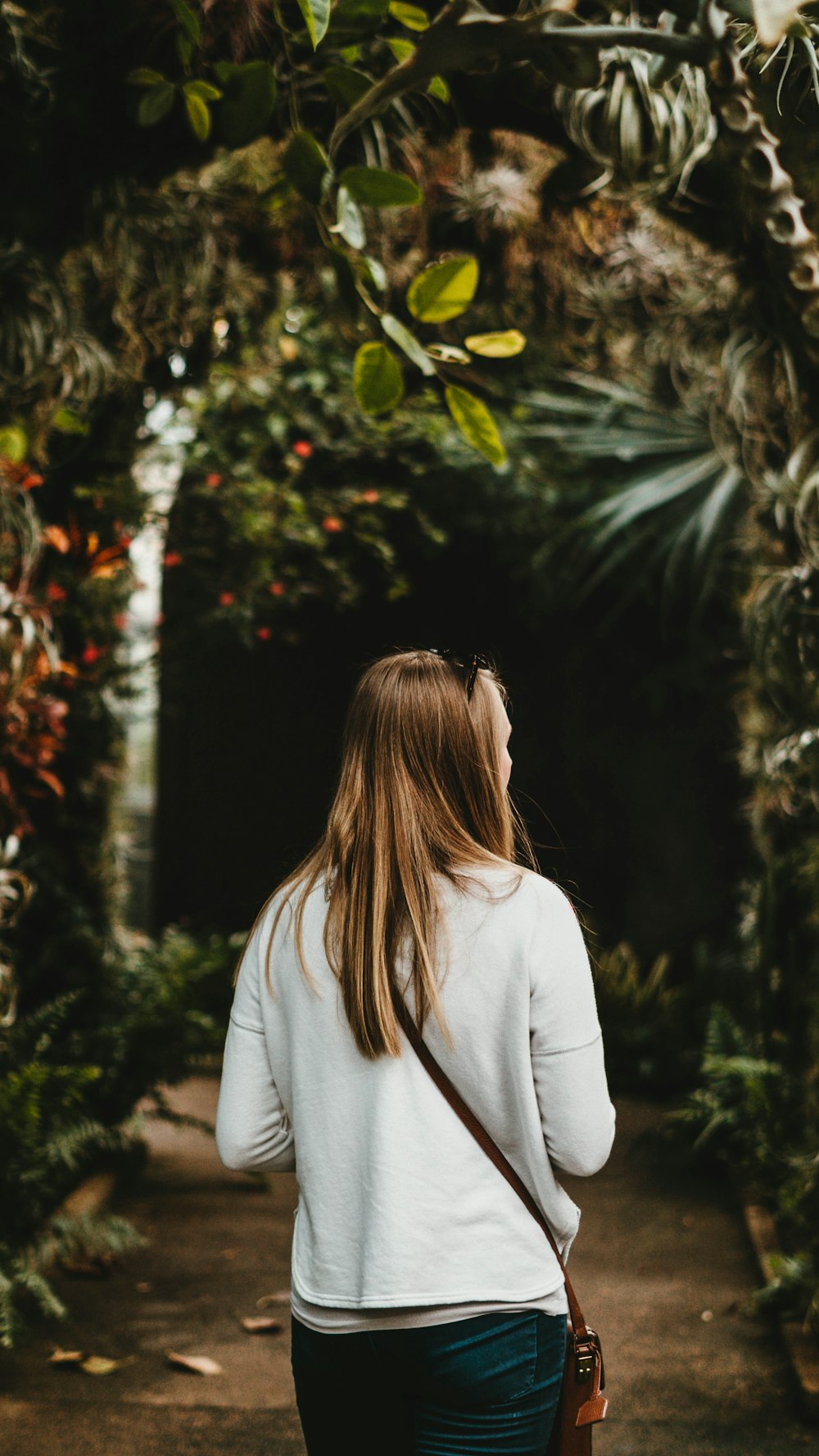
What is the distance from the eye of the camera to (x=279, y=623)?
7.27 m

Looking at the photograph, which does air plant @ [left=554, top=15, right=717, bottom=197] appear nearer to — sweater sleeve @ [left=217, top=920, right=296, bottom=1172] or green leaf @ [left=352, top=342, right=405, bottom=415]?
green leaf @ [left=352, top=342, right=405, bottom=415]

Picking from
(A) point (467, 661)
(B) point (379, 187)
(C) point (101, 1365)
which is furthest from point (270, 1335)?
(B) point (379, 187)

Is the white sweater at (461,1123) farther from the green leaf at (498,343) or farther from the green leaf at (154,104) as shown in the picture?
the green leaf at (154,104)

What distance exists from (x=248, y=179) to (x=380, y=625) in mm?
3162

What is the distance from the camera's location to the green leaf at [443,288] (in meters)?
1.91

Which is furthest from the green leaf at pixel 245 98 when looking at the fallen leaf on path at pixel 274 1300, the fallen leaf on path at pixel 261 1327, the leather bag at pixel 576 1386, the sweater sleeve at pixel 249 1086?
the fallen leaf on path at pixel 274 1300

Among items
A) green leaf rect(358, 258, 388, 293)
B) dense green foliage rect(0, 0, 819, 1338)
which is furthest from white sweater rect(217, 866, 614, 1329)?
green leaf rect(358, 258, 388, 293)

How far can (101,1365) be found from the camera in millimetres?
3342

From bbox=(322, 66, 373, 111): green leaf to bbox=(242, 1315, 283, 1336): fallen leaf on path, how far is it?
3.21 metres

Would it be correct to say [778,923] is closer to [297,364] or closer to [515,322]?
[515,322]

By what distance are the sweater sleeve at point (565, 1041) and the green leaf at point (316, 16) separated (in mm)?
1274

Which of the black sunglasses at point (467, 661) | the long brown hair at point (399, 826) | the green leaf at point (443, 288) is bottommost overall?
the long brown hair at point (399, 826)

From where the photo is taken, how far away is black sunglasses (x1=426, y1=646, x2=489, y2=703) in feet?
5.37

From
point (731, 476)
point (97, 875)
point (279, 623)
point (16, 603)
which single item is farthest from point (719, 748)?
point (16, 603)
